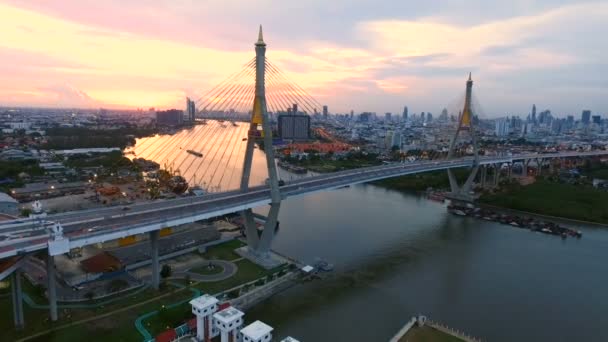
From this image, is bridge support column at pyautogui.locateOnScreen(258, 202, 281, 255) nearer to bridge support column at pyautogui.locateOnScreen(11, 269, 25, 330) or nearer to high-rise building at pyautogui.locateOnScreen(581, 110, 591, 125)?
bridge support column at pyautogui.locateOnScreen(11, 269, 25, 330)

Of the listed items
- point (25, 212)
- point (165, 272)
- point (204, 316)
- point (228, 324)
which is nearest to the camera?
point (228, 324)

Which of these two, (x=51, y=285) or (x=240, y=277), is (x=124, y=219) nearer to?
(x=51, y=285)

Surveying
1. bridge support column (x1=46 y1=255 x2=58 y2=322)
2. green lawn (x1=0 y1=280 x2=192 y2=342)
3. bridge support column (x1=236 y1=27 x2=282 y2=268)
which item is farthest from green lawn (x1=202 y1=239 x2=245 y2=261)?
bridge support column (x1=46 y1=255 x2=58 y2=322)

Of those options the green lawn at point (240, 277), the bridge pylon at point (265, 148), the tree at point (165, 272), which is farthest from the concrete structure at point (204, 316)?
the bridge pylon at point (265, 148)

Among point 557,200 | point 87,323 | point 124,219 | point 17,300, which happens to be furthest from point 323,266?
point 557,200

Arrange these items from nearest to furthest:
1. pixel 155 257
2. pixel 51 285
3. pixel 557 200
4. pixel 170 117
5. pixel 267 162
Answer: pixel 51 285
pixel 155 257
pixel 267 162
pixel 557 200
pixel 170 117

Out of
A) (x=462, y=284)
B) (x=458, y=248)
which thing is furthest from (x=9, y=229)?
(x=458, y=248)
